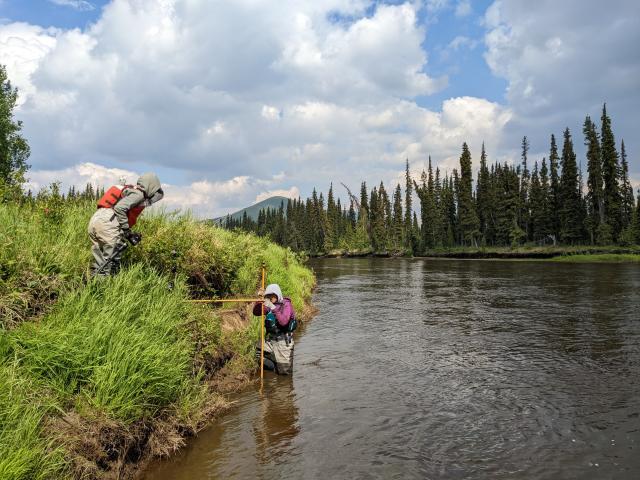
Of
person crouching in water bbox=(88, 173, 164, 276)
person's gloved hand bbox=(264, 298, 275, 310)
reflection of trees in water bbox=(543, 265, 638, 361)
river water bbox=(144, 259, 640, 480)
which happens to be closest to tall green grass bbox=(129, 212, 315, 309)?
person crouching in water bbox=(88, 173, 164, 276)

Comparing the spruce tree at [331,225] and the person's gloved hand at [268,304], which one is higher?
the spruce tree at [331,225]

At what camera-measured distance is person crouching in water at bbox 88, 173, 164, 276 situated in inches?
290

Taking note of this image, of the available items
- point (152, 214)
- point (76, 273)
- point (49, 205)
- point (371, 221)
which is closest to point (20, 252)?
point (76, 273)

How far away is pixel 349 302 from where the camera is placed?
21.5 metres

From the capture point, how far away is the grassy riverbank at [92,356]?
4352 millimetres

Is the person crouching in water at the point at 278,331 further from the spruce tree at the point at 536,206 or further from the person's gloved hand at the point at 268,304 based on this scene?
the spruce tree at the point at 536,206

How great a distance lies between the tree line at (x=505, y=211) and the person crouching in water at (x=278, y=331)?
45.4 metres

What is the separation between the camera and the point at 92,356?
5.36 meters

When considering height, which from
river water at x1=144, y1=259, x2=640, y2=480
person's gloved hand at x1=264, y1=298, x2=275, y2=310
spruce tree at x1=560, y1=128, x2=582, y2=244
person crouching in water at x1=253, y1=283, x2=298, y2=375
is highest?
spruce tree at x1=560, y1=128, x2=582, y2=244

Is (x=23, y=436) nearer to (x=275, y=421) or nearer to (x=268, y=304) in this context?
(x=275, y=421)

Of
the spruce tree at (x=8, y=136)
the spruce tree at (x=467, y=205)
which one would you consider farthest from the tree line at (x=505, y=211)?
the spruce tree at (x=8, y=136)

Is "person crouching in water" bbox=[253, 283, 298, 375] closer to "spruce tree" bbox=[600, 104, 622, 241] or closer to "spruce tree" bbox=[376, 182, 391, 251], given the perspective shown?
"spruce tree" bbox=[600, 104, 622, 241]

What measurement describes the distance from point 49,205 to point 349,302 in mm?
15102

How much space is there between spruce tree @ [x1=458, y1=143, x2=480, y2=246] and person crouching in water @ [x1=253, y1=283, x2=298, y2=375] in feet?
280
